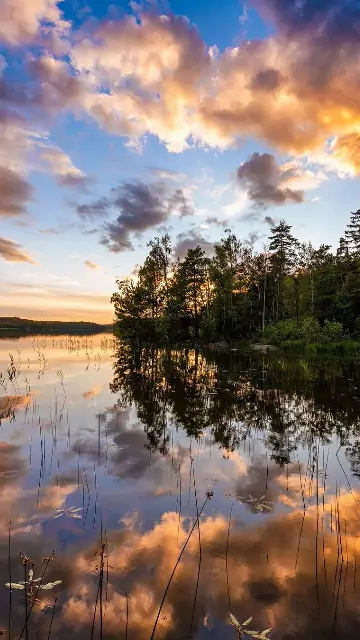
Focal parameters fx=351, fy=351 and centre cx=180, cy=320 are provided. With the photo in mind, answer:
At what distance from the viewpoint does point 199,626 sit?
14.9 feet

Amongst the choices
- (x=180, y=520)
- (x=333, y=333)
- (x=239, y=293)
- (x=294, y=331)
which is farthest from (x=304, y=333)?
(x=180, y=520)

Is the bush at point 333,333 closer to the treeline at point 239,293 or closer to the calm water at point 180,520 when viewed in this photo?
the treeline at point 239,293

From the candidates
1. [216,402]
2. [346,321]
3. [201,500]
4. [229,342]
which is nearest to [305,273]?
[346,321]

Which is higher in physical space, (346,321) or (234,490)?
(346,321)

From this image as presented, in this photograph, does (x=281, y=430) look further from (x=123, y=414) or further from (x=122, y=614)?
(x=122, y=614)

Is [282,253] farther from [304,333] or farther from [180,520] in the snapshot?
[180,520]

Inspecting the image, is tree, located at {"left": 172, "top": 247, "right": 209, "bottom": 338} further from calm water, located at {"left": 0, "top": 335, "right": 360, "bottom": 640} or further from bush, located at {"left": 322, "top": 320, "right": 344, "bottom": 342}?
calm water, located at {"left": 0, "top": 335, "right": 360, "bottom": 640}

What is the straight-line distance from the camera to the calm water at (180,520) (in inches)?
186

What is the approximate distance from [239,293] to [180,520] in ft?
224

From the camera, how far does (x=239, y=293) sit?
73.4 meters

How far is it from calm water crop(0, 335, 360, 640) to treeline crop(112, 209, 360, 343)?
148 ft

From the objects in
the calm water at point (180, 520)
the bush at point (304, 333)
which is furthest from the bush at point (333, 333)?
the calm water at point (180, 520)

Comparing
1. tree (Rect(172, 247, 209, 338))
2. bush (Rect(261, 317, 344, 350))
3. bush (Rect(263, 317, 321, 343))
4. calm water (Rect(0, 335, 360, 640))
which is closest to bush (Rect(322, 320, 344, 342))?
bush (Rect(261, 317, 344, 350))

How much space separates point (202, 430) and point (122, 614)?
882cm
